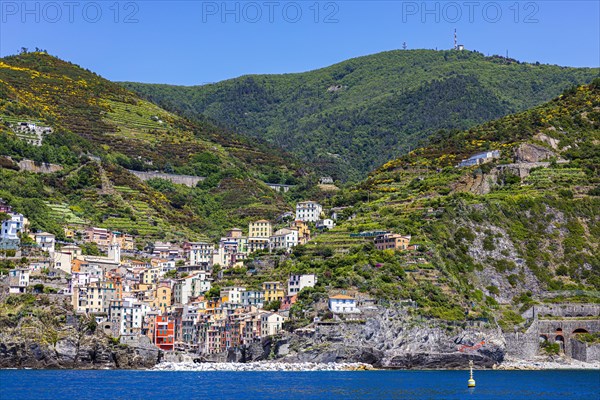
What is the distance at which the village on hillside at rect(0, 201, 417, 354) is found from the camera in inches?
4331

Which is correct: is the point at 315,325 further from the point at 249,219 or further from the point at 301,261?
the point at 249,219

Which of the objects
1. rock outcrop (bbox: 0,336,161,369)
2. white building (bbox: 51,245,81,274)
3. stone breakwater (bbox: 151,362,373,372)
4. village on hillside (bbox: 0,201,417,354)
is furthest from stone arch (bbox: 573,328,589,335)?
white building (bbox: 51,245,81,274)

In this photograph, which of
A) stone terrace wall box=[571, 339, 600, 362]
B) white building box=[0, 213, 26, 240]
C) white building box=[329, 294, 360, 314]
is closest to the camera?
white building box=[329, 294, 360, 314]

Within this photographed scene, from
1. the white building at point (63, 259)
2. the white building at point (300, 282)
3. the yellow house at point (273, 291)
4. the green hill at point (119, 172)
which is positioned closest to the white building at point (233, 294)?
the yellow house at point (273, 291)

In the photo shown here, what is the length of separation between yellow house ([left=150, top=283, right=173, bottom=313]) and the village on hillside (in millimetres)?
110

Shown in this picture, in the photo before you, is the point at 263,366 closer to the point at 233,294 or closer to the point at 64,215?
the point at 233,294

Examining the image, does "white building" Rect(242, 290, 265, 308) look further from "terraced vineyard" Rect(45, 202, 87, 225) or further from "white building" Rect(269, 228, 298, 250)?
"terraced vineyard" Rect(45, 202, 87, 225)

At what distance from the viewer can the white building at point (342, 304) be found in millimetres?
105250

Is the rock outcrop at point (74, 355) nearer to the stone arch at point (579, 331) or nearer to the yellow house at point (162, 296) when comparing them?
the yellow house at point (162, 296)

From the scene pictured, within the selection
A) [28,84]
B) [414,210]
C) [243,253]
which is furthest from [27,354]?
[28,84]

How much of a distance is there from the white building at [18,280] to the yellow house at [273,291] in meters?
21.8

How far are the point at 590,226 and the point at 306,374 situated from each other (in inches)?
1747

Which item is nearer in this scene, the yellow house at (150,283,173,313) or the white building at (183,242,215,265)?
the yellow house at (150,283,173,313)

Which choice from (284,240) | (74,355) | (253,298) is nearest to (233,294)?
(253,298)
